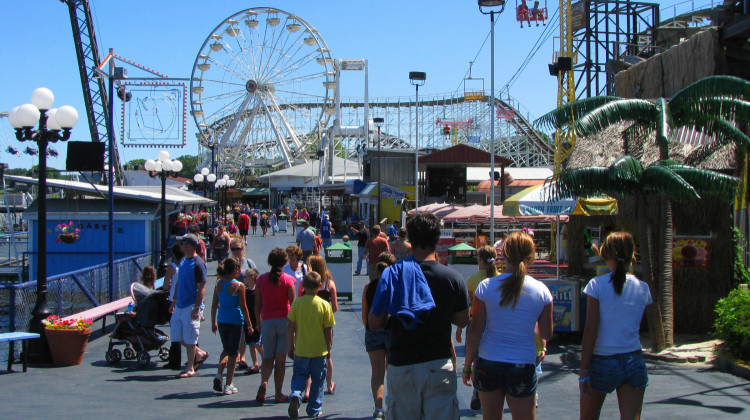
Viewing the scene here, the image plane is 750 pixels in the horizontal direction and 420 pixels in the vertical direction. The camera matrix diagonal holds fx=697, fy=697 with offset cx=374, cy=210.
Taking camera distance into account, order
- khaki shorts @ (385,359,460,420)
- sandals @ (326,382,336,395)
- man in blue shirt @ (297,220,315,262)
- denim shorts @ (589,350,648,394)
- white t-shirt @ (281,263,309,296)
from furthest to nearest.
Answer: man in blue shirt @ (297,220,315,262) → white t-shirt @ (281,263,309,296) → sandals @ (326,382,336,395) → denim shorts @ (589,350,648,394) → khaki shorts @ (385,359,460,420)

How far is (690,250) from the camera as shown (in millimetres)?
9984

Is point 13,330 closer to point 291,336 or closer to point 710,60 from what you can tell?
point 291,336

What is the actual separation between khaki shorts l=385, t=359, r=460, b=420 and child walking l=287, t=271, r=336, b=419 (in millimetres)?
2078

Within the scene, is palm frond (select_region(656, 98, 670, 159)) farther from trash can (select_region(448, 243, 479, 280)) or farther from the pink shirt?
trash can (select_region(448, 243, 479, 280))

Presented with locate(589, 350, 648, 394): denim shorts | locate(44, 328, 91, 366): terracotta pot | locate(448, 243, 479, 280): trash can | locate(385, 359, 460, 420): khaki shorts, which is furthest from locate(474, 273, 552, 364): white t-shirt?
locate(448, 243, 479, 280): trash can

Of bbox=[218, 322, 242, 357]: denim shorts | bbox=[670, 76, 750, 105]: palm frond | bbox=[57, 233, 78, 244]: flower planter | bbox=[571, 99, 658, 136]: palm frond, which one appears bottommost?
bbox=[218, 322, 242, 357]: denim shorts

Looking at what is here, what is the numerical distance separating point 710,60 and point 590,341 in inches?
310

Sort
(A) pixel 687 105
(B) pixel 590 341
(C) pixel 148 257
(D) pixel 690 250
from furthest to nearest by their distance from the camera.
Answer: (C) pixel 148 257, (D) pixel 690 250, (A) pixel 687 105, (B) pixel 590 341

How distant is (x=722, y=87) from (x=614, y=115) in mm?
1206

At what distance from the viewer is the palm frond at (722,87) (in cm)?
798

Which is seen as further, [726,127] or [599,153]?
[599,153]

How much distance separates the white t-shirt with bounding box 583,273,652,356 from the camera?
4.43 metres

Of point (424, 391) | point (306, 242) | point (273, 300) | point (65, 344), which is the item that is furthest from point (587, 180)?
point (306, 242)

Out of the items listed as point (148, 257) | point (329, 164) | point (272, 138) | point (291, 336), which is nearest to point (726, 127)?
point (291, 336)
